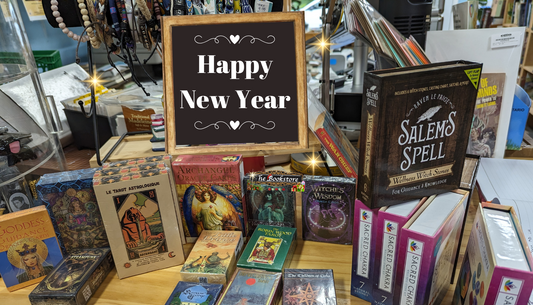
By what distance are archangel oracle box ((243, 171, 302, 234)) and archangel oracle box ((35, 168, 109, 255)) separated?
0.46 m

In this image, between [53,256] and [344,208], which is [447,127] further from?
[53,256]

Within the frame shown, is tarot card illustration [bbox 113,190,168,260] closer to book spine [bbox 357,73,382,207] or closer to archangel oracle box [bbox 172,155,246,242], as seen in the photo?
archangel oracle box [bbox 172,155,246,242]

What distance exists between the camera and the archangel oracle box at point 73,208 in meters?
0.98

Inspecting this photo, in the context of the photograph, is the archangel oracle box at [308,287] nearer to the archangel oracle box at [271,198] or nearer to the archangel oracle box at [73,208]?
the archangel oracle box at [271,198]

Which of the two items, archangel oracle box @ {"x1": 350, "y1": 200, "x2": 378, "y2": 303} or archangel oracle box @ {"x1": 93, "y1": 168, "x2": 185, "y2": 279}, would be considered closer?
archangel oracle box @ {"x1": 350, "y1": 200, "x2": 378, "y2": 303}

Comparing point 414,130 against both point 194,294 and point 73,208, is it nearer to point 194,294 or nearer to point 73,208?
point 194,294

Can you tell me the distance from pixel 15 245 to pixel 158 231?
397mm

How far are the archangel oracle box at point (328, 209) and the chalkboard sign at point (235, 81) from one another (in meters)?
0.15

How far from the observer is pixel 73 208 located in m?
1.00

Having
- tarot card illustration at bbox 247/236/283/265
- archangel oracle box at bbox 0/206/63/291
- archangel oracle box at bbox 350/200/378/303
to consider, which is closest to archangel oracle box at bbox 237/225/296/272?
tarot card illustration at bbox 247/236/283/265

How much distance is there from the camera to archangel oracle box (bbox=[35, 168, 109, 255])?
0.98m

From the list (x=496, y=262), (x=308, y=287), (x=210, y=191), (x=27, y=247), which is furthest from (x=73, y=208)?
(x=496, y=262)

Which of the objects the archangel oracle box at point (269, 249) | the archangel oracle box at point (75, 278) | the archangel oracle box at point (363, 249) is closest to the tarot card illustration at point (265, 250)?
the archangel oracle box at point (269, 249)

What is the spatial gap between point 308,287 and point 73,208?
2.32ft
